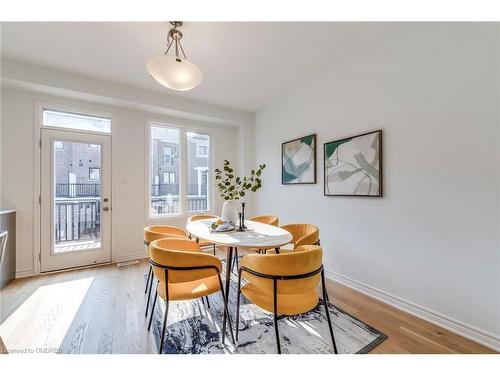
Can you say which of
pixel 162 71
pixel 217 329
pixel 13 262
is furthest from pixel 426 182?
pixel 13 262

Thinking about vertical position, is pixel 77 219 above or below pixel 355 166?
below

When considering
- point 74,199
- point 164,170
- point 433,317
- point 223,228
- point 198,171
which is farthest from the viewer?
point 198,171

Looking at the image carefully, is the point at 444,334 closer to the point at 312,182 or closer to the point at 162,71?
the point at 312,182

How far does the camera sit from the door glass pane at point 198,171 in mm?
3984

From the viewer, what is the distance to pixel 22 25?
190cm

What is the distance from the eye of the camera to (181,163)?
386 cm

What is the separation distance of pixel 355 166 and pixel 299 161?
889mm

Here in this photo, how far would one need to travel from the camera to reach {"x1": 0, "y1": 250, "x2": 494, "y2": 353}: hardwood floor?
5.04 ft

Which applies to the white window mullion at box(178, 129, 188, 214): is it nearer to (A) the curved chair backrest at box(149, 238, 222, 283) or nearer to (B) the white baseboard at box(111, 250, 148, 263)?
(B) the white baseboard at box(111, 250, 148, 263)

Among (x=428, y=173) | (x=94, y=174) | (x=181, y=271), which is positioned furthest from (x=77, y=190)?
(x=428, y=173)

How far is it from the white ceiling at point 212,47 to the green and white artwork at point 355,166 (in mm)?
977

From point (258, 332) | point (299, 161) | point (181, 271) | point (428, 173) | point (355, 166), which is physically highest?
point (299, 161)

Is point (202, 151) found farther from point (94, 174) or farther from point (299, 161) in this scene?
point (299, 161)

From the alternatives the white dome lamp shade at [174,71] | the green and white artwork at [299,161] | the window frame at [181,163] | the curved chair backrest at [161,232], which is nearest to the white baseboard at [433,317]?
the green and white artwork at [299,161]
